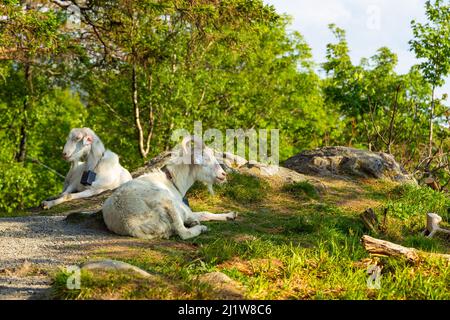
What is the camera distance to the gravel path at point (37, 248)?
6293mm

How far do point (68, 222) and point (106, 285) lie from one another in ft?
16.4

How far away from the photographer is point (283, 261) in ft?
24.4

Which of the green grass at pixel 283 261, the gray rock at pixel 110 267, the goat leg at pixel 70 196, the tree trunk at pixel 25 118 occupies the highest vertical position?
the tree trunk at pixel 25 118

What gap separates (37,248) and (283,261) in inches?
135

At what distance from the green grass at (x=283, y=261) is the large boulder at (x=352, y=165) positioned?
3819 mm

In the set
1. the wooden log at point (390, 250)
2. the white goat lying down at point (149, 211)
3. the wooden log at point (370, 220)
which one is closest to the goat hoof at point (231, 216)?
the white goat lying down at point (149, 211)

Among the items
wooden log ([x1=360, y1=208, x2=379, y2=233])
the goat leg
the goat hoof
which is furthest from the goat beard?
wooden log ([x1=360, y1=208, x2=379, y2=233])

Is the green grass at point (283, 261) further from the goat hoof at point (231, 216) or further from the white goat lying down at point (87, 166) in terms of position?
the white goat lying down at point (87, 166)

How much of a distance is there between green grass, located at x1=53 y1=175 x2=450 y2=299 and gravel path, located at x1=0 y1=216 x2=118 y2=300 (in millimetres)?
553

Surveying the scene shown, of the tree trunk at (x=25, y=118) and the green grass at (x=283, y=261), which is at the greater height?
the tree trunk at (x=25, y=118)

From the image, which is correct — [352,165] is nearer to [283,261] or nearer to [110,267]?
[283,261]

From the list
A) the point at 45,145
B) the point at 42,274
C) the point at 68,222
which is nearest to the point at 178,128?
the point at 45,145

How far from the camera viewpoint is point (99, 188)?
1352 cm
